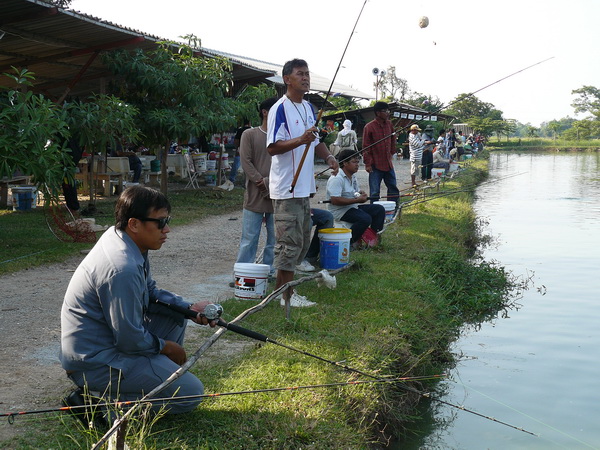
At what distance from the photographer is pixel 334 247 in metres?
6.60

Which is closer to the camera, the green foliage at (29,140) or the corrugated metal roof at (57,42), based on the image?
the green foliage at (29,140)

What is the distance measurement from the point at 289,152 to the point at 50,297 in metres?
2.54

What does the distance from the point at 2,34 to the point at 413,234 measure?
20.1 ft

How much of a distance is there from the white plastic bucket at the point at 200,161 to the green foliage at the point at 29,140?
7.97 meters

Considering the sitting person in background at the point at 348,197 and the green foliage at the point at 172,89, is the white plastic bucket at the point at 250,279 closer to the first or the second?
the sitting person in background at the point at 348,197

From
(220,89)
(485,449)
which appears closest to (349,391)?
(485,449)

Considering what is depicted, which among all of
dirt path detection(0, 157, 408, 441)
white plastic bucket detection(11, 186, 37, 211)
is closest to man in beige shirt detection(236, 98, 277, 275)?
dirt path detection(0, 157, 408, 441)

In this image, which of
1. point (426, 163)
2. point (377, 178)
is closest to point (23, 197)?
point (377, 178)

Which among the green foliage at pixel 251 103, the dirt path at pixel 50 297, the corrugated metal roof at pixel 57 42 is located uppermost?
the corrugated metal roof at pixel 57 42

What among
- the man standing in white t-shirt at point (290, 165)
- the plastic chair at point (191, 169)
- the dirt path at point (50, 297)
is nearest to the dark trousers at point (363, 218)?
the dirt path at point (50, 297)

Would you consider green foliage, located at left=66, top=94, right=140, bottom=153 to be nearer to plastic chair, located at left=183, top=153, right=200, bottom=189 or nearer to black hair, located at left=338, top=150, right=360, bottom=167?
black hair, located at left=338, top=150, right=360, bottom=167

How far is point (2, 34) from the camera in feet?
28.2

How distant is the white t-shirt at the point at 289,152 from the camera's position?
491 centimetres

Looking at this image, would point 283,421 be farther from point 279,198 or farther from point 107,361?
point 279,198
